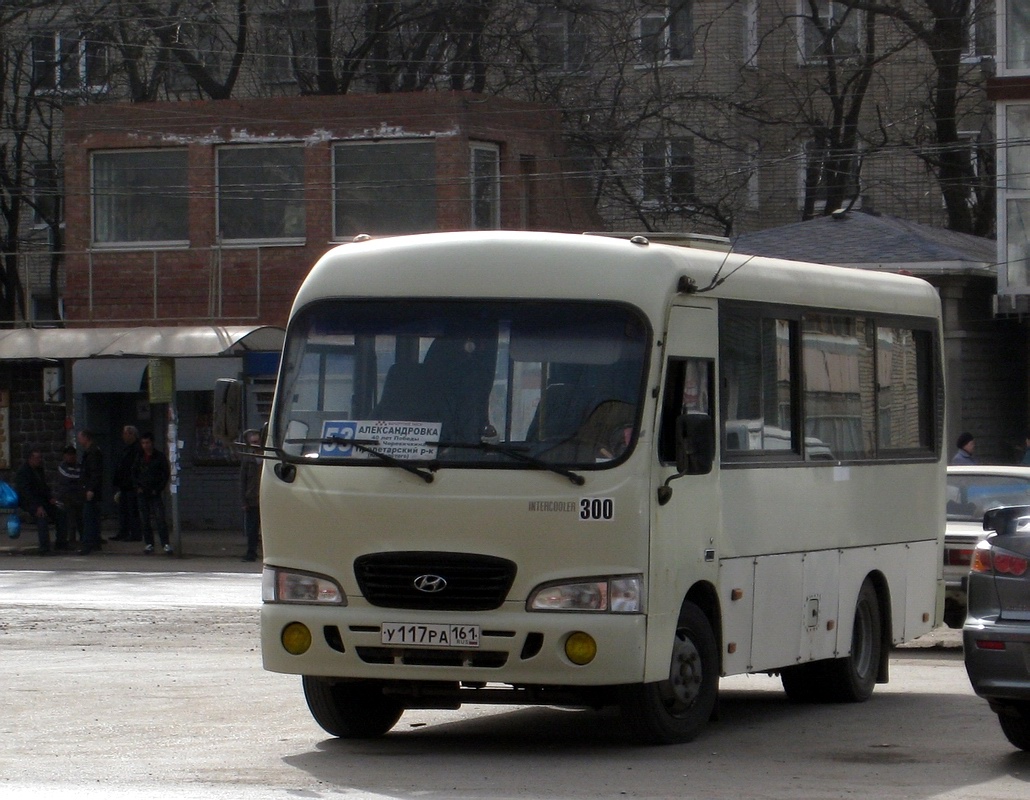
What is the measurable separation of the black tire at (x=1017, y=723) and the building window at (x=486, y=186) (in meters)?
23.0

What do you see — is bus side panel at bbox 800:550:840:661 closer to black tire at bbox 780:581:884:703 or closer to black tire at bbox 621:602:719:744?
black tire at bbox 780:581:884:703

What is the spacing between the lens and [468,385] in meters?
9.66

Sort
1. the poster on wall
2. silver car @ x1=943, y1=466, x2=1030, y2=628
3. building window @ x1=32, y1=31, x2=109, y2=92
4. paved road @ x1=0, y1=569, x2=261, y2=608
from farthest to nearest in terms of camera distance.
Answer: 1. building window @ x1=32, y1=31, x2=109, y2=92
2. the poster on wall
3. paved road @ x1=0, y1=569, x2=261, y2=608
4. silver car @ x1=943, y1=466, x2=1030, y2=628

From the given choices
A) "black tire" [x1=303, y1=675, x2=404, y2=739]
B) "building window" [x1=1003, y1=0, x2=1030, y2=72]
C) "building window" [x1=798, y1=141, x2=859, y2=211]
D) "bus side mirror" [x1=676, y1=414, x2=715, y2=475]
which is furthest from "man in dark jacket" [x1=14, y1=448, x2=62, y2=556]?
"bus side mirror" [x1=676, y1=414, x2=715, y2=475]

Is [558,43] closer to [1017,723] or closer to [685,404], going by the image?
[685,404]

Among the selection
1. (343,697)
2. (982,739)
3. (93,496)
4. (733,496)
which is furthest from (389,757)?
(93,496)

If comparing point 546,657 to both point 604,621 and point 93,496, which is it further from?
point 93,496

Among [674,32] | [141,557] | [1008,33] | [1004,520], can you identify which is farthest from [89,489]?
[674,32]

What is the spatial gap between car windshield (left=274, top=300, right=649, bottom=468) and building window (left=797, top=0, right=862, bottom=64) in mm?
30510

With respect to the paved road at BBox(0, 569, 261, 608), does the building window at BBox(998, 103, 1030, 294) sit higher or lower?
higher

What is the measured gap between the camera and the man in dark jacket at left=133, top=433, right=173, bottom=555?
27953 millimetres

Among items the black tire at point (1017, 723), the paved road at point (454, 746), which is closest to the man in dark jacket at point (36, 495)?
the paved road at point (454, 746)

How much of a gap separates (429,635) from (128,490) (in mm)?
21067

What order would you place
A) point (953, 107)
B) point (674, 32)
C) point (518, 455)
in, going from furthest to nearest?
point (674, 32) → point (953, 107) → point (518, 455)
